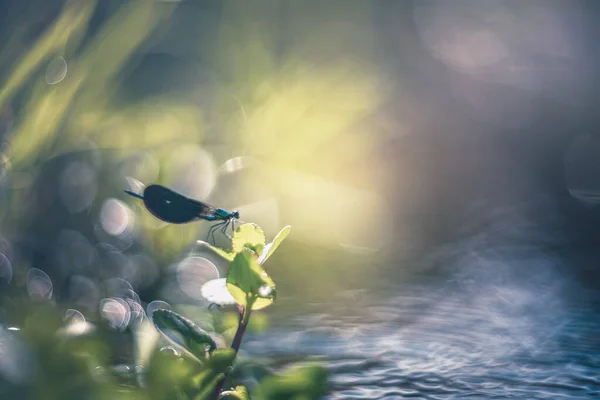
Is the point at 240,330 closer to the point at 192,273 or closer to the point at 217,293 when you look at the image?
the point at 217,293

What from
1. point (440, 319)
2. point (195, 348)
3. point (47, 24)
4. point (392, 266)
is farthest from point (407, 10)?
point (195, 348)

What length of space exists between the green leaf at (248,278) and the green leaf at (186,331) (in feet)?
0.09

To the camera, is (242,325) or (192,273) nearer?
(242,325)

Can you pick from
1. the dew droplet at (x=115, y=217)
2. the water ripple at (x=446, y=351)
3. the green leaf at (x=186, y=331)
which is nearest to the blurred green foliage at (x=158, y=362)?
the green leaf at (x=186, y=331)

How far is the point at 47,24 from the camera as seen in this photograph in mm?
582

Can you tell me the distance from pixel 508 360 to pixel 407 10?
9.19ft

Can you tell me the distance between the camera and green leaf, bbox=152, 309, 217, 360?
369 millimetres

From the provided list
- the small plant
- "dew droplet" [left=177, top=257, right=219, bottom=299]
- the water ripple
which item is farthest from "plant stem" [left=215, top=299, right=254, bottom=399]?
the water ripple

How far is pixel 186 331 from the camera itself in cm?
37

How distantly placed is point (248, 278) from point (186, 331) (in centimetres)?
4

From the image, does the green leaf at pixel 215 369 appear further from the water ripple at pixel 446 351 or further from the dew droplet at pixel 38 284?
the water ripple at pixel 446 351

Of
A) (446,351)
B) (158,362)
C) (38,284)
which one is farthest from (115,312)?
(446,351)

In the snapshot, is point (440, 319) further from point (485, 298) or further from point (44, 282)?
point (44, 282)

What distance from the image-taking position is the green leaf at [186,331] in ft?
1.21
